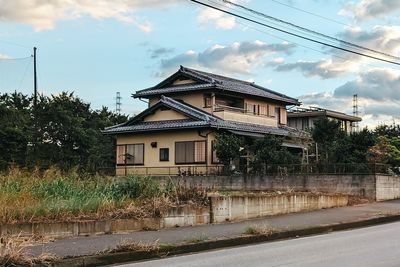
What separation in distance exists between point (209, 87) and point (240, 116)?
3.23 m

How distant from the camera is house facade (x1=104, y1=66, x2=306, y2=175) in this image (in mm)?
34031

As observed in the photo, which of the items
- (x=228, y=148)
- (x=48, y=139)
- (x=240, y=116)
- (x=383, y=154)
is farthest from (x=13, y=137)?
(x=383, y=154)

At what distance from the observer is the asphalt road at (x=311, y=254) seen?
31.1ft

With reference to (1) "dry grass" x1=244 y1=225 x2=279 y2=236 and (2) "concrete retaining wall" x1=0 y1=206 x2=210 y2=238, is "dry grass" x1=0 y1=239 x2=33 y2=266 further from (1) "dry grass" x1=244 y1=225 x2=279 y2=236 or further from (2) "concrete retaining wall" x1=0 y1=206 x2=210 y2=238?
(1) "dry grass" x1=244 y1=225 x2=279 y2=236

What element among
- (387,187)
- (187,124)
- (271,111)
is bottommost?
(387,187)

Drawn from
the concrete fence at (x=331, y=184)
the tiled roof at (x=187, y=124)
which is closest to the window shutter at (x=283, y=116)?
the tiled roof at (x=187, y=124)

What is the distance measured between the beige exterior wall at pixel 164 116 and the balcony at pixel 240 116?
8.29 feet

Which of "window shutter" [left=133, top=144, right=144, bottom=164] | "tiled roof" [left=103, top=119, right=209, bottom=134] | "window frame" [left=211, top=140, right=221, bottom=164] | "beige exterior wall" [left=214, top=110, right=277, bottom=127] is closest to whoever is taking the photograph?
"window frame" [left=211, top=140, right=221, bottom=164]

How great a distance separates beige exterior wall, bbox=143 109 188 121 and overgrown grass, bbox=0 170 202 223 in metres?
19.1

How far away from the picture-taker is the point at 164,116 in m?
37.1

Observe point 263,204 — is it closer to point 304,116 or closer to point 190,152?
point 190,152

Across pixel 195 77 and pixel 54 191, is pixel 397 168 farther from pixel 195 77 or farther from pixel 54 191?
pixel 54 191

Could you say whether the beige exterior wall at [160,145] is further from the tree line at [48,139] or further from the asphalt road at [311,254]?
the asphalt road at [311,254]

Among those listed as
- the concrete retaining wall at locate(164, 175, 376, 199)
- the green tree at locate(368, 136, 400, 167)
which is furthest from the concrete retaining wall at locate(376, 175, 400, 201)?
the green tree at locate(368, 136, 400, 167)
